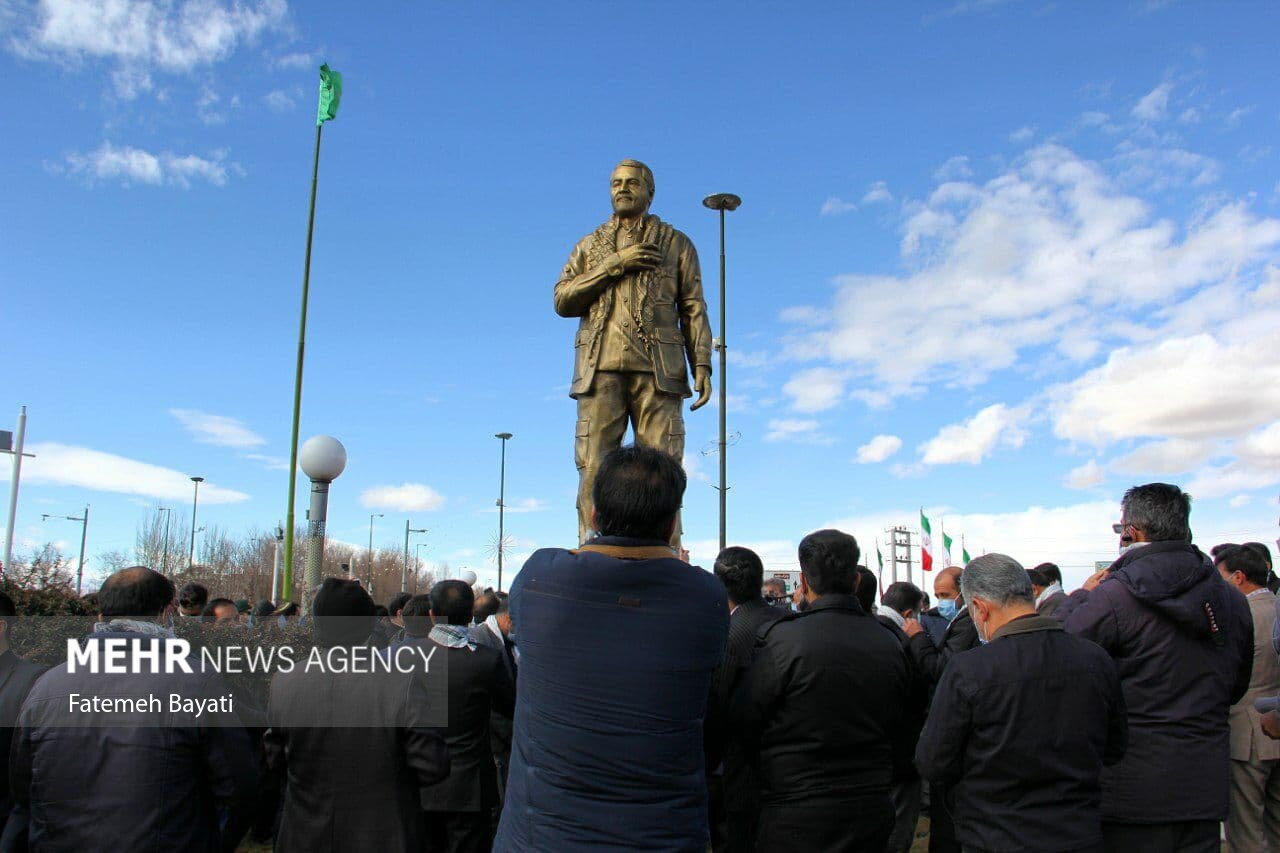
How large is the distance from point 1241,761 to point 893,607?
7.17ft

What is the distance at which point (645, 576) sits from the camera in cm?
285

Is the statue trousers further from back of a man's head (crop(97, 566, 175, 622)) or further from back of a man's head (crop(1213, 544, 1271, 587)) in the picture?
back of a man's head (crop(97, 566, 175, 622))

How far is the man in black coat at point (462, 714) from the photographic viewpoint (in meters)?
4.56

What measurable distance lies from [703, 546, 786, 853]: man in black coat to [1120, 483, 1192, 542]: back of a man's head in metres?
1.63

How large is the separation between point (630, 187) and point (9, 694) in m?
5.48

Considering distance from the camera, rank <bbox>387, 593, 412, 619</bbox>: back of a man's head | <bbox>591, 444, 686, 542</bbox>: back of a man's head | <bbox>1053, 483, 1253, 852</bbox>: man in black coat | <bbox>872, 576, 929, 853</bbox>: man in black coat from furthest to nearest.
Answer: <bbox>387, 593, 412, 619</bbox>: back of a man's head < <bbox>872, 576, 929, 853</bbox>: man in black coat < <bbox>1053, 483, 1253, 852</bbox>: man in black coat < <bbox>591, 444, 686, 542</bbox>: back of a man's head

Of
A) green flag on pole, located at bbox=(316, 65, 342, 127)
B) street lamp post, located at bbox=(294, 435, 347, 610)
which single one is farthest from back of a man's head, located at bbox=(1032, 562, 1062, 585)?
green flag on pole, located at bbox=(316, 65, 342, 127)

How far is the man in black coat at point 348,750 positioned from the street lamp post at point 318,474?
8109mm

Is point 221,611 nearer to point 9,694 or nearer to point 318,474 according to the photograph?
point 318,474

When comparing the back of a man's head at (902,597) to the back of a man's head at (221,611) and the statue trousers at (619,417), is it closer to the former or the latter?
the statue trousers at (619,417)

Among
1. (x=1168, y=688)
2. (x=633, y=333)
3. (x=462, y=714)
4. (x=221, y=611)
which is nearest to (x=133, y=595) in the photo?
(x=462, y=714)

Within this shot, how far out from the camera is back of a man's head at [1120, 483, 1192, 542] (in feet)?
13.6

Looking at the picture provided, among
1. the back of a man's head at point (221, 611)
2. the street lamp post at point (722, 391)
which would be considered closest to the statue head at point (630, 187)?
the back of a man's head at point (221, 611)

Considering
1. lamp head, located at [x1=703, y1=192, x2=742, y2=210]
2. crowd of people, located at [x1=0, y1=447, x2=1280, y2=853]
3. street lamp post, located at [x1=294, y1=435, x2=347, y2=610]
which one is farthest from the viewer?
lamp head, located at [x1=703, y1=192, x2=742, y2=210]
